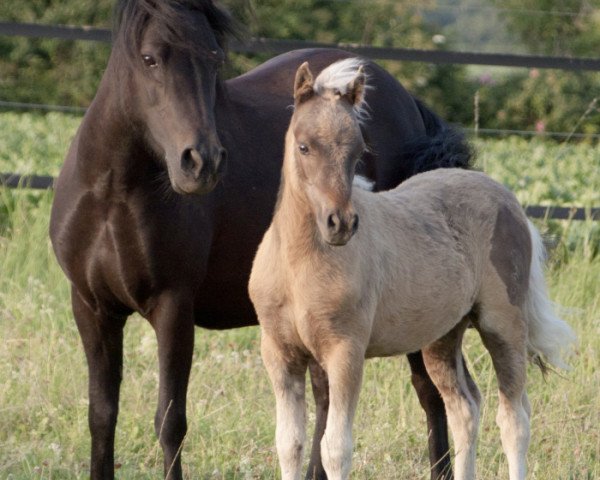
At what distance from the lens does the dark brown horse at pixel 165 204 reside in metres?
3.64

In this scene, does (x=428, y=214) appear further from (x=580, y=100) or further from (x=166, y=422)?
(x=580, y=100)

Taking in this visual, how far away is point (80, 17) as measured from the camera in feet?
53.6

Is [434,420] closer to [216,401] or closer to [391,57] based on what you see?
[216,401]

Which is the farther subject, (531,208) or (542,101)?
(542,101)

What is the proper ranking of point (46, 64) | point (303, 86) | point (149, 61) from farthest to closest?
1. point (46, 64)
2. point (149, 61)
3. point (303, 86)

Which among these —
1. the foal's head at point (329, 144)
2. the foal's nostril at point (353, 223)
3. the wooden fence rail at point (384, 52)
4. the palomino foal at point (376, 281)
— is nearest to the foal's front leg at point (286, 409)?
the palomino foal at point (376, 281)

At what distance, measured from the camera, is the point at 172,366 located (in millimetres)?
3928

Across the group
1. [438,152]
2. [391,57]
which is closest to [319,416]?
[438,152]

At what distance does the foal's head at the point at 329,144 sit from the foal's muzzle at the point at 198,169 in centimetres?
25

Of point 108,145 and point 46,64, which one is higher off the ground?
point 46,64

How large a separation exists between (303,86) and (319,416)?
1.70 meters

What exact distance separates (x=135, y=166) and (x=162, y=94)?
13.5 inches

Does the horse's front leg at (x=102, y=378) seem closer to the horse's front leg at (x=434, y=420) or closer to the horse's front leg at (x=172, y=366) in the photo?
the horse's front leg at (x=172, y=366)

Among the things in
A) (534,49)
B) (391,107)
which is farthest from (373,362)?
(534,49)
